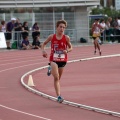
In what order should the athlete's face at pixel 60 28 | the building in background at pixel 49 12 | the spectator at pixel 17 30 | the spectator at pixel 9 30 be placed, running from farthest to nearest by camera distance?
the building in background at pixel 49 12 < the spectator at pixel 17 30 < the spectator at pixel 9 30 < the athlete's face at pixel 60 28

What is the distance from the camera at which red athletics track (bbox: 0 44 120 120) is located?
12.4m

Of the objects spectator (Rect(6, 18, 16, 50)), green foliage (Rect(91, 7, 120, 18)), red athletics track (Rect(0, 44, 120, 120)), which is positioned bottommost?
red athletics track (Rect(0, 44, 120, 120))

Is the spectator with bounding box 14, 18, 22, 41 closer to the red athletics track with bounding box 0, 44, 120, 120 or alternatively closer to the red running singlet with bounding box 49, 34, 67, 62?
the red athletics track with bounding box 0, 44, 120, 120

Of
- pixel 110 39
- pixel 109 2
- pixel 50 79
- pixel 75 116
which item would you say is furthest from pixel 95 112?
pixel 109 2


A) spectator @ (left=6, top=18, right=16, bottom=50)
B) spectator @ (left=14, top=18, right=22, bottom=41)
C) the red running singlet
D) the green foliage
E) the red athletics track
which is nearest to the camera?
the red athletics track

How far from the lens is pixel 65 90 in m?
16.6

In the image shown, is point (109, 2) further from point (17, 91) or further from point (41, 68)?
point (17, 91)

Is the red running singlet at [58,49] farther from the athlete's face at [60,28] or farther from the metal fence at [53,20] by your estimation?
the metal fence at [53,20]

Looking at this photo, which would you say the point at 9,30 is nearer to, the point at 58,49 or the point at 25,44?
the point at 25,44

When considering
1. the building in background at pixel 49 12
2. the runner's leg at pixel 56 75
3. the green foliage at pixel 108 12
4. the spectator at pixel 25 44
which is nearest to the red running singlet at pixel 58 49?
the runner's leg at pixel 56 75

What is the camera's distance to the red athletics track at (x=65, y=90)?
40.8ft

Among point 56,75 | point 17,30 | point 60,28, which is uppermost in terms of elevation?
point 60,28

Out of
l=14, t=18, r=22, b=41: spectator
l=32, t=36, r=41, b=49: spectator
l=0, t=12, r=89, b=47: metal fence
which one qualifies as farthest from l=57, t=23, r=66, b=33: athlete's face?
l=0, t=12, r=89, b=47: metal fence

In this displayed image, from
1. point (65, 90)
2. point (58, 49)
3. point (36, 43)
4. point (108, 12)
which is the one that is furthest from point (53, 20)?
point (108, 12)
